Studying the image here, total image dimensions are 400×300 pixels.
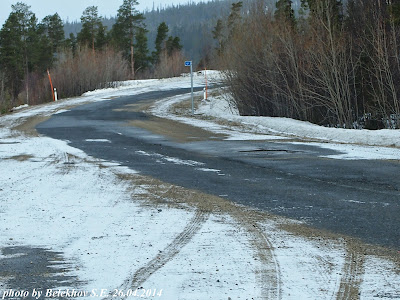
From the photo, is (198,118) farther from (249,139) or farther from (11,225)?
(11,225)

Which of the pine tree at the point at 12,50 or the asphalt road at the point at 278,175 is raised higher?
the pine tree at the point at 12,50

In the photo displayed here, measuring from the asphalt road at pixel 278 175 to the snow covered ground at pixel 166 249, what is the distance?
0.65m

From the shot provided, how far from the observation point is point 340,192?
8.67 metres

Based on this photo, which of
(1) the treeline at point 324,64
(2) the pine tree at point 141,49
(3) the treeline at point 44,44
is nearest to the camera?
(1) the treeline at point 324,64

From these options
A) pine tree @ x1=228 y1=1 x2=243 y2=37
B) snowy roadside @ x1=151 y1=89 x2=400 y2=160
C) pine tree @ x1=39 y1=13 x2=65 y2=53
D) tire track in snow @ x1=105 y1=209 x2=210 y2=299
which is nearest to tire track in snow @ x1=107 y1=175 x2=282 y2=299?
tire track in snow @ x1=105 y1=209 x2=210 y2=299

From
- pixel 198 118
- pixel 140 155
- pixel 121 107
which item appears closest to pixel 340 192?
pixel 140 155

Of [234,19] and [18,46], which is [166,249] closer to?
[234,19]

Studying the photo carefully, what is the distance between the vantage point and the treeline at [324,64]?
70.9 feet

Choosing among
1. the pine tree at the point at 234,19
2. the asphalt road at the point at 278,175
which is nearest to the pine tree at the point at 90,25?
the pine tree at the point at 234,19

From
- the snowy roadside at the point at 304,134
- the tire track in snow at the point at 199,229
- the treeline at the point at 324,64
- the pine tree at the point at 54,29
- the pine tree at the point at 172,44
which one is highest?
the pine tree at the point at 54,29

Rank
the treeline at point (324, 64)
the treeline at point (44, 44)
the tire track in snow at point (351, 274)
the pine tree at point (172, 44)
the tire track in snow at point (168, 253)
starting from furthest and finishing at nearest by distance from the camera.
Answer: the pine tree at point (172, 44) < the treeline at point (44, 44) < the treeline at point (324, 64) < the tire track in snow at point (168, 253) < the tire track in snow at point (351, 274)

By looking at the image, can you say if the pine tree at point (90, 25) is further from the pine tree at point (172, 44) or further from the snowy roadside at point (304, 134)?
the snowy roadside at point (304, 134)

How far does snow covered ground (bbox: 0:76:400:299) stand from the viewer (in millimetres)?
4629

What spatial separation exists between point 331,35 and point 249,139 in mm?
6968
